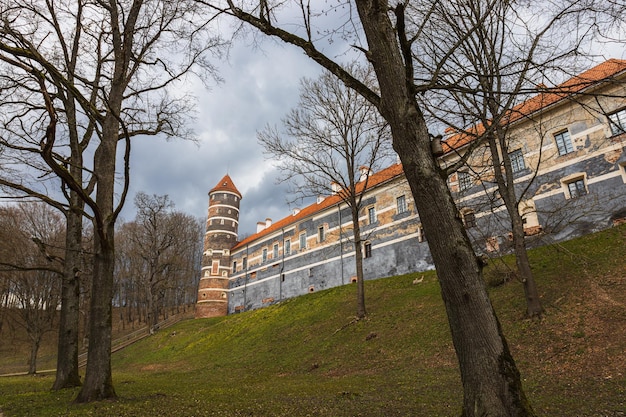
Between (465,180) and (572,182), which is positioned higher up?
(572,182)

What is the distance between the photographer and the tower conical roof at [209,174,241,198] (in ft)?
153

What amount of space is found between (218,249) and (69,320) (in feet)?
116

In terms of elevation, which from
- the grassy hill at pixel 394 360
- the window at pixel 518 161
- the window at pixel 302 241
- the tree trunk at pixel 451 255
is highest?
the window at pixel 518 161

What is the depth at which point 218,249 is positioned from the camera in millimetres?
45156

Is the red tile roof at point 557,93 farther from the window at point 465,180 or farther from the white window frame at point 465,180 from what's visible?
the window at point 465,180

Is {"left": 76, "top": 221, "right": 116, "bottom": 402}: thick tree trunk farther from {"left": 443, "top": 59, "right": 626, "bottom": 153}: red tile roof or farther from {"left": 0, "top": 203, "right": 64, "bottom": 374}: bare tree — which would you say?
{"left": 0, "top": 203, "right": 64, "bottom": 374}: bare tree

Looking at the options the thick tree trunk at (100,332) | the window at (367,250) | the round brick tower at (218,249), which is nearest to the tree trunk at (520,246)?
the thick tree trunk at (100,332)

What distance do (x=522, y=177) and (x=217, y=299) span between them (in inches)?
1430

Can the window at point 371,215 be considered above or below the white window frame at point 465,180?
above

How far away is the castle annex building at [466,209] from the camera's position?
39.8ft

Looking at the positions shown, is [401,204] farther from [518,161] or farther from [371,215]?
[518,161]

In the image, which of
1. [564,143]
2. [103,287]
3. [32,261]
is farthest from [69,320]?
[564,143]

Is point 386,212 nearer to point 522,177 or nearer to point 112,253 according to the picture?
point 522,177

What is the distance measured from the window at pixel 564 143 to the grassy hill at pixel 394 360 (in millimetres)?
5676
